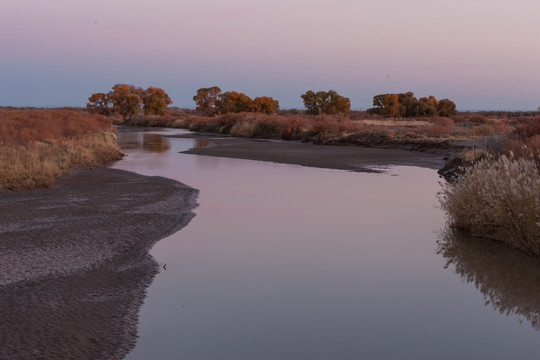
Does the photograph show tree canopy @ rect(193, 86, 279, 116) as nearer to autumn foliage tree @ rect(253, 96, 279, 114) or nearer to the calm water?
autumn foliage tree @ rect(253, 96, 279, 114)

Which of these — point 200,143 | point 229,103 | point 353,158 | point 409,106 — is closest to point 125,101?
point 229,103

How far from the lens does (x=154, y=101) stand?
101062 mm

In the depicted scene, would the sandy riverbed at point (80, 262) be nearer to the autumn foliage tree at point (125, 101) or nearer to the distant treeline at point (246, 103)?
the distant treeline at point (246, 103)

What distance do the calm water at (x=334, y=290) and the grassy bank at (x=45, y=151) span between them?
17.3ft

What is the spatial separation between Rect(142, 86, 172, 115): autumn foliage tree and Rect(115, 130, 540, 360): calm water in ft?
296

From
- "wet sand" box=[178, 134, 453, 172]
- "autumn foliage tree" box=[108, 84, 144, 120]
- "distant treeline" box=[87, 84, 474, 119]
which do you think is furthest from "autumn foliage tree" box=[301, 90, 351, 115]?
"wet sand" box=[178, 134, 453, 172]

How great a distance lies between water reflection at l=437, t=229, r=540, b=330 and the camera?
278 inches

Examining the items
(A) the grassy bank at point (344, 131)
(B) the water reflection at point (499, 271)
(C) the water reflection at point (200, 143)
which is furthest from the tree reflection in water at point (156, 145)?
(B) the water reflection at point (499, 271)

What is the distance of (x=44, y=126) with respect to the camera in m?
26.7

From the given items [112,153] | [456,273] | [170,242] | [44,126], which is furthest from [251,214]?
[44,126]

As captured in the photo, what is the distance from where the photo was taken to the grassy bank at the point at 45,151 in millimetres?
15258

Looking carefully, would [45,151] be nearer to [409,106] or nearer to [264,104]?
[264,104]

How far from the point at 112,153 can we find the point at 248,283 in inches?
808

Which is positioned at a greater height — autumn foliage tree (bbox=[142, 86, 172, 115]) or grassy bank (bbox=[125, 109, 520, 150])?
autumn foliage tree (bbox=[142, 86, 172, 115])
